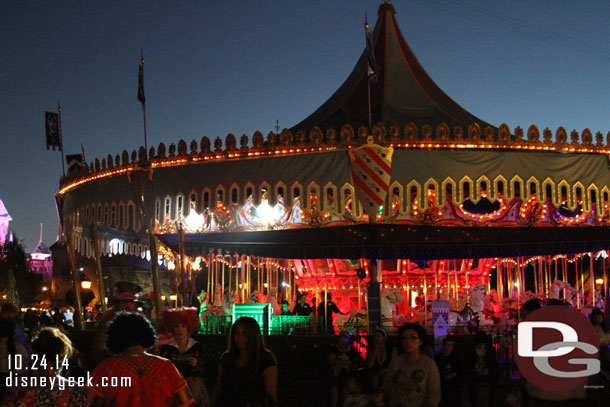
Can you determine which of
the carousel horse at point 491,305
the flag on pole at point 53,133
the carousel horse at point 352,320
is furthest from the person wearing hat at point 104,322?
the flag on pole at point 53,133

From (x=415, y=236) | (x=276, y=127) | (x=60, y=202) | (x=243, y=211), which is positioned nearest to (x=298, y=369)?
(x=415, y=236)

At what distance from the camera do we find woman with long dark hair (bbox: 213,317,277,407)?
5801 millimetres

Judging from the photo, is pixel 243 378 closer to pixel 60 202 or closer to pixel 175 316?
pixel 175 316

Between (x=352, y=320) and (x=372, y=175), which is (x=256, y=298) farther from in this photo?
(x=372, y=175)

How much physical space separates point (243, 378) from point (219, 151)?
470 inches

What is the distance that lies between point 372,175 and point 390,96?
4.21 metres

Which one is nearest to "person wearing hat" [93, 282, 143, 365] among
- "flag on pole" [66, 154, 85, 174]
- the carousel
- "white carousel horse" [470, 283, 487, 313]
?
the carousel

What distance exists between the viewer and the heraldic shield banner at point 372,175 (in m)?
15.6

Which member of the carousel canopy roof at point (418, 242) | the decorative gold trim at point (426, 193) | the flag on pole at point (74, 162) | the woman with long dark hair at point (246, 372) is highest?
the flag on pole at point (74, 162)

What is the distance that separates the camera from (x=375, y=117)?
18.6 metres

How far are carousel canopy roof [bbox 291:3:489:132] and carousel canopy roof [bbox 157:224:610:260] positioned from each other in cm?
347

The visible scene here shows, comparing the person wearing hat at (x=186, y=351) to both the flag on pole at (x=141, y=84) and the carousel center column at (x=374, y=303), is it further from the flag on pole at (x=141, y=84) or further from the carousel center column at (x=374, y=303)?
the flag on pole at (x=141, y=84)

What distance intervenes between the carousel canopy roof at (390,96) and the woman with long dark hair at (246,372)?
41.6 ft

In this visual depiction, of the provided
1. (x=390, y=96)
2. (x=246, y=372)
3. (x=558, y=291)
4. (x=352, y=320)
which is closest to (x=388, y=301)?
(x=352, y=320)
